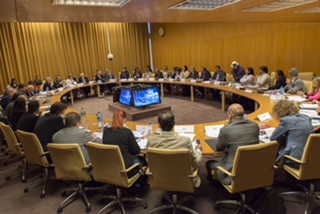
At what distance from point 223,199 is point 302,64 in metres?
6.11

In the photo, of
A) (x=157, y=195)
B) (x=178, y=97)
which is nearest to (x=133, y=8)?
(x=157, y=195)

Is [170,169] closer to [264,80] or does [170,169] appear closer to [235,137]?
[235,137]

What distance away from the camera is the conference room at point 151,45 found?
2.87m

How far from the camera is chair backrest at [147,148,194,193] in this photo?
6.78ft

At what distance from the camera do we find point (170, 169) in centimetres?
214

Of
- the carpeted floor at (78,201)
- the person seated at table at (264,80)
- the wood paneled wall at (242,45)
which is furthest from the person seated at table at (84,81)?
the person seated at table at (264,80)

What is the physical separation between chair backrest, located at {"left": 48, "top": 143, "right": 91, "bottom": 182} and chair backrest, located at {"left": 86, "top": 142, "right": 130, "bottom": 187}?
0.12 metres

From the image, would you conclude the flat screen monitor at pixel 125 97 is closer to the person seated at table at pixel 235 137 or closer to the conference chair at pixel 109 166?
the conference chair at pixel 109 166

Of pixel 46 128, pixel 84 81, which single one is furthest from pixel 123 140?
pixel 84 81

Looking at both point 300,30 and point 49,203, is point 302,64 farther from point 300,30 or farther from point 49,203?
point 49,203

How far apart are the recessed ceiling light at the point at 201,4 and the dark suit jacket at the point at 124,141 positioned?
160 centimetres

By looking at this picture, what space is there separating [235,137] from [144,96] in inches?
148

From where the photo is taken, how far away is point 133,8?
113 inches

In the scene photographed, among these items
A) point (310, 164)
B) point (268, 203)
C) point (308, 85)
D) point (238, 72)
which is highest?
point (238, 72)
